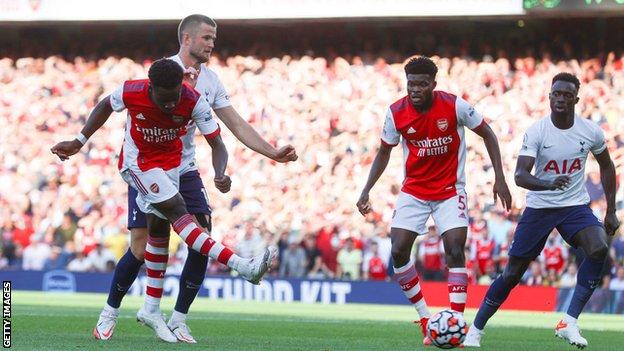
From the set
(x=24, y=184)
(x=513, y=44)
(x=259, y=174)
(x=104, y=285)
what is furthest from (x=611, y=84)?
(x=24, y=184)

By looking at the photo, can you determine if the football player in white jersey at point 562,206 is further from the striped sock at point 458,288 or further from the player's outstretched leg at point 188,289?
the player's outstretched leg at point 188,289

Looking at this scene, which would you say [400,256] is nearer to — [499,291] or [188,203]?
[499,291]

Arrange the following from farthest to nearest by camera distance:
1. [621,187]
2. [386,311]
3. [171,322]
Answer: [621,187] → [386,311] → [171,322]

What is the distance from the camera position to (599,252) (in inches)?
401

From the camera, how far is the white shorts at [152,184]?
9234mm

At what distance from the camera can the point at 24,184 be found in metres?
26.1

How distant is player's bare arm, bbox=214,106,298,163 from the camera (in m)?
9.04

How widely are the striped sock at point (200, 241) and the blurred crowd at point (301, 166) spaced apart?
1261 centimetres

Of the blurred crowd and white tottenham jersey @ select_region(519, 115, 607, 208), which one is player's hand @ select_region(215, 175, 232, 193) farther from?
the blurred crowd

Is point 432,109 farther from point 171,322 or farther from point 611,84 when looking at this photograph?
point 611,84

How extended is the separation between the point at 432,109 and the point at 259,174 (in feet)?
49.4

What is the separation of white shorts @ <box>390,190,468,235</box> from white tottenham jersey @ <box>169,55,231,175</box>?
171 centimetres

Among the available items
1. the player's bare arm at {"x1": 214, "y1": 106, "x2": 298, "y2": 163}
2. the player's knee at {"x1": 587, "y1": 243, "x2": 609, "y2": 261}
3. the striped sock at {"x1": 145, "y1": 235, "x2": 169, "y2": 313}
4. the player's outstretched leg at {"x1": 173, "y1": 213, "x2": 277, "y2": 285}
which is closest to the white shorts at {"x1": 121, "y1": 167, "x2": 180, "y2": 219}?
the player's outstretched leg at {"x1": 173, "y1": 213, "x2": 277, "y2": 285}

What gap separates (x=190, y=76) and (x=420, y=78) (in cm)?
183
